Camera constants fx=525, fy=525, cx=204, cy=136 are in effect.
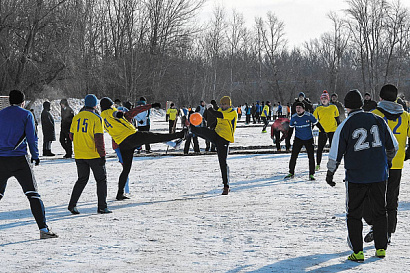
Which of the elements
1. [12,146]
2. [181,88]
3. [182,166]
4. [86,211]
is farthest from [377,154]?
[181,88]

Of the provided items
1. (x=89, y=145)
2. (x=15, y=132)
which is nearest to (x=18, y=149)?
(x=15, y=132)

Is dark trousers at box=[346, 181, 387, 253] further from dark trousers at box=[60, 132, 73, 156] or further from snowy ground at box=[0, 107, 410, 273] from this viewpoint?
dark trousers at box=[60, 132, 73, 156]

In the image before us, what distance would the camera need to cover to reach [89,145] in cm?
739

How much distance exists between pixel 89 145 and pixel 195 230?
2050 mm

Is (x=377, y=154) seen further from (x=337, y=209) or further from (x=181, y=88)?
(x=181, y=88)

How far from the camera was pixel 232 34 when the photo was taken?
208ft

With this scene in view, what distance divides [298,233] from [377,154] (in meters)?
1.62

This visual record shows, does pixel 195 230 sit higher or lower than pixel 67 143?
lower

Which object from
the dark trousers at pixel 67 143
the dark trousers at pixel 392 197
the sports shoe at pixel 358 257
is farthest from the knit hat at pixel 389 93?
the dark trousers at pixel 67 143

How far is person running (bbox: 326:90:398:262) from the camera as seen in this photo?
503 cm

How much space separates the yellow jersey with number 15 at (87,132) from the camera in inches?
291

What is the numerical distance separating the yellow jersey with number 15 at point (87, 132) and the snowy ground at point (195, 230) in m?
0.90

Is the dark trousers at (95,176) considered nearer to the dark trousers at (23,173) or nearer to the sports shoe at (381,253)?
the dark trousers at (23,173)

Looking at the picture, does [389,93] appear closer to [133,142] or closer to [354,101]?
[354,101]
